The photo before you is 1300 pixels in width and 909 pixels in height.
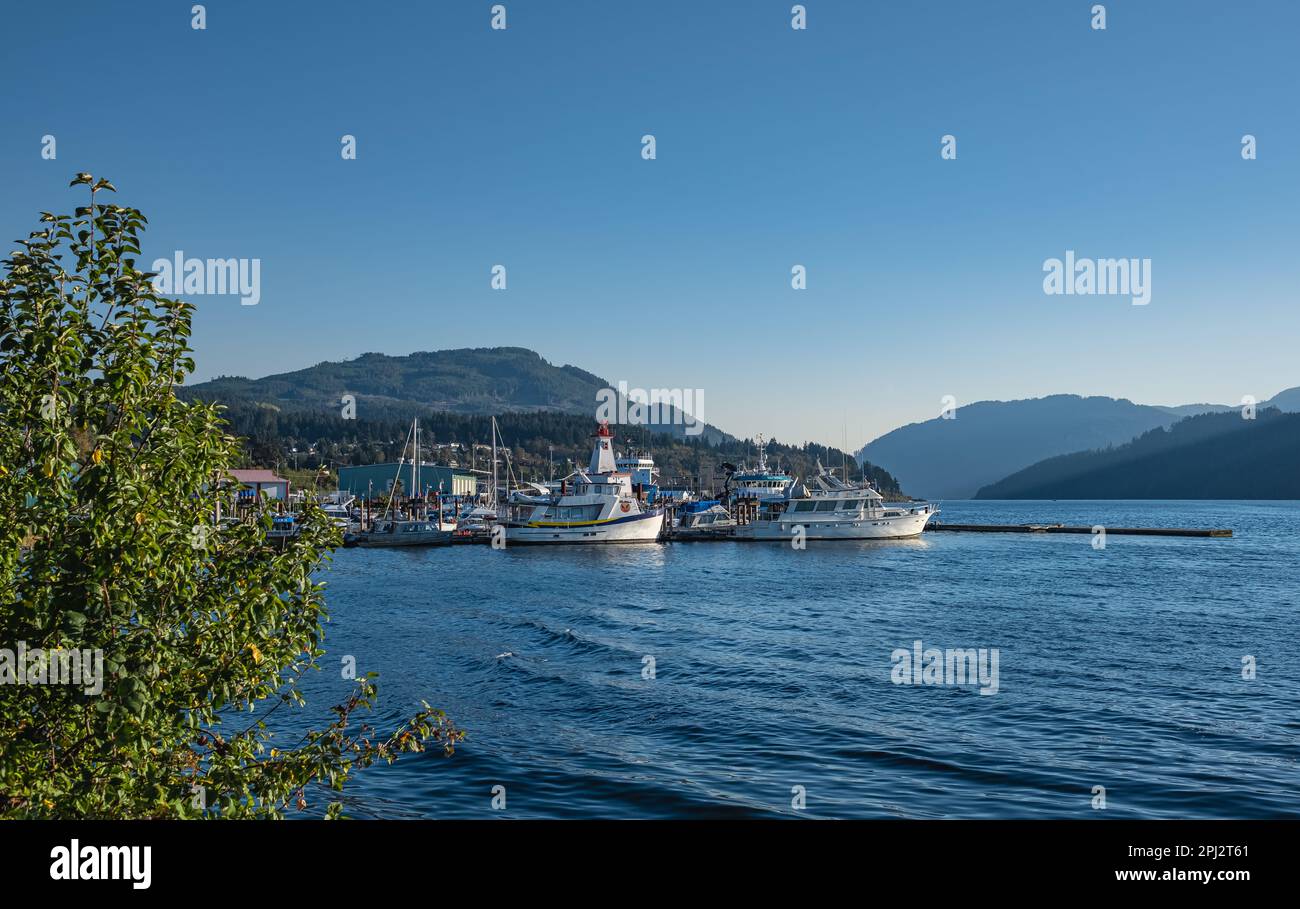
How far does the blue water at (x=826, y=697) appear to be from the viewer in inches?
707

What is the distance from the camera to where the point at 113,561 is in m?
7.09

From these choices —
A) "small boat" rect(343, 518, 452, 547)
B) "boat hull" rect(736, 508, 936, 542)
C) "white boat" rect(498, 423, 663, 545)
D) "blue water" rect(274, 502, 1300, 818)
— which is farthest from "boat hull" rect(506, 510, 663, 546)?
"blue water" rect(274, 502, 1300, 818)

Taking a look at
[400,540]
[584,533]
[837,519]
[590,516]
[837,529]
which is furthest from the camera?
[837,519]

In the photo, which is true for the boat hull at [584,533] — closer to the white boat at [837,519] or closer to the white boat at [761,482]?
the white boat at [837,519]

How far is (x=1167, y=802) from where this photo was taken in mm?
17062

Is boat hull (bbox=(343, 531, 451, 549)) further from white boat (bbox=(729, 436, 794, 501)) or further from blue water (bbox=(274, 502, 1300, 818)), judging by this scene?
white boat (bbox=(729, 436, 794, 501))

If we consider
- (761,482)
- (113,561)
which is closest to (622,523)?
(761,482)

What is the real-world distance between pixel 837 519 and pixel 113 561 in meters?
99.4

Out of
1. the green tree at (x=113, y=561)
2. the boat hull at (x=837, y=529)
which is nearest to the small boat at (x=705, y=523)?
the boat hull at (x=837, y=529)

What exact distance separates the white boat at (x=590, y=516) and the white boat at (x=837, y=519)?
13.8 m

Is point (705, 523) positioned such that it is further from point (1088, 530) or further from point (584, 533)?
point (1088, 530)

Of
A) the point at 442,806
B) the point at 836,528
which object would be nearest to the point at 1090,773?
the point at 442,806

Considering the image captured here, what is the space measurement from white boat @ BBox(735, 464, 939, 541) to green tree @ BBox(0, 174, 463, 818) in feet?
313
